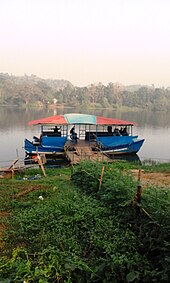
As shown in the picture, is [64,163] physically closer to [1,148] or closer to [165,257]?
[1,148]

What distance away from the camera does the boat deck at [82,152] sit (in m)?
13.2

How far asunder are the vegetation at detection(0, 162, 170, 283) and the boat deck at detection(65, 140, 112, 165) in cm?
636

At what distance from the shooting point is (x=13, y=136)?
24.5 m

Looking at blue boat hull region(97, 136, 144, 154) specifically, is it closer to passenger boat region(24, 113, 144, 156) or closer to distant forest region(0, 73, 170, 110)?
passenger boat region(24, 113, 144, 156)

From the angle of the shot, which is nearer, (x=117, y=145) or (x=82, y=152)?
(x=82, y=152)

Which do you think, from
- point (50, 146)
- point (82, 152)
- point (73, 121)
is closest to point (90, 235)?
point (82, 152)

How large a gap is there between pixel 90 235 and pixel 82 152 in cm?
979

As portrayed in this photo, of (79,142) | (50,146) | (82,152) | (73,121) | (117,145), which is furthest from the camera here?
(79,142)

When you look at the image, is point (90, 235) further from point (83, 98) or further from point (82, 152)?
point (83, 98)

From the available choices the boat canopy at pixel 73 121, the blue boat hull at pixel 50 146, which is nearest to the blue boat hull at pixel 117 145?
the boat canopy at pixel 73 121

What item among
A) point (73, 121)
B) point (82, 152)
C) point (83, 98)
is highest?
point (83, 98)

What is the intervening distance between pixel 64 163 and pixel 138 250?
36.9ft

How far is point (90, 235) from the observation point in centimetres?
460

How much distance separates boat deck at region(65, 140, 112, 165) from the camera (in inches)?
519
